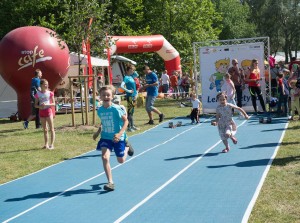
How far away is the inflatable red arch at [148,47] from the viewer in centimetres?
2905

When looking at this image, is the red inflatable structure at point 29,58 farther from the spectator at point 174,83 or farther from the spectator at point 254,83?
the spectator at point 174,83

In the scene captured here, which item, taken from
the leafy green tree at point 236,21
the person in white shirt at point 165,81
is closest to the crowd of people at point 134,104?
the person in white shirt at point 165,81

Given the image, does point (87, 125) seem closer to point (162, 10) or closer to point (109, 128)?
point (109, 128)

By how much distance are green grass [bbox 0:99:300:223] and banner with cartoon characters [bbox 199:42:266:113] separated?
1277 mm

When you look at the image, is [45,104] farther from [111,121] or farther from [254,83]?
[254,83]

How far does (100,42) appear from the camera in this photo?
55.7ft

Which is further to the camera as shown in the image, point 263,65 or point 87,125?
point 263,65

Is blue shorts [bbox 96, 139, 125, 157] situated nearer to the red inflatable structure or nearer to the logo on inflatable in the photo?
the red inflatable structure

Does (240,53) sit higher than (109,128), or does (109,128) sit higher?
(240,53)

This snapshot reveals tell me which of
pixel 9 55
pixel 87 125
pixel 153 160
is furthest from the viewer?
pixel 9 55

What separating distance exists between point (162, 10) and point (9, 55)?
839 inches

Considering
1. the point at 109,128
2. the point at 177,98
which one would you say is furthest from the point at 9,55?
the point at 109,128

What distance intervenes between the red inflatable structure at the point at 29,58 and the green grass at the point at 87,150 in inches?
78.1

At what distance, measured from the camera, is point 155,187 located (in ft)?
26.8
